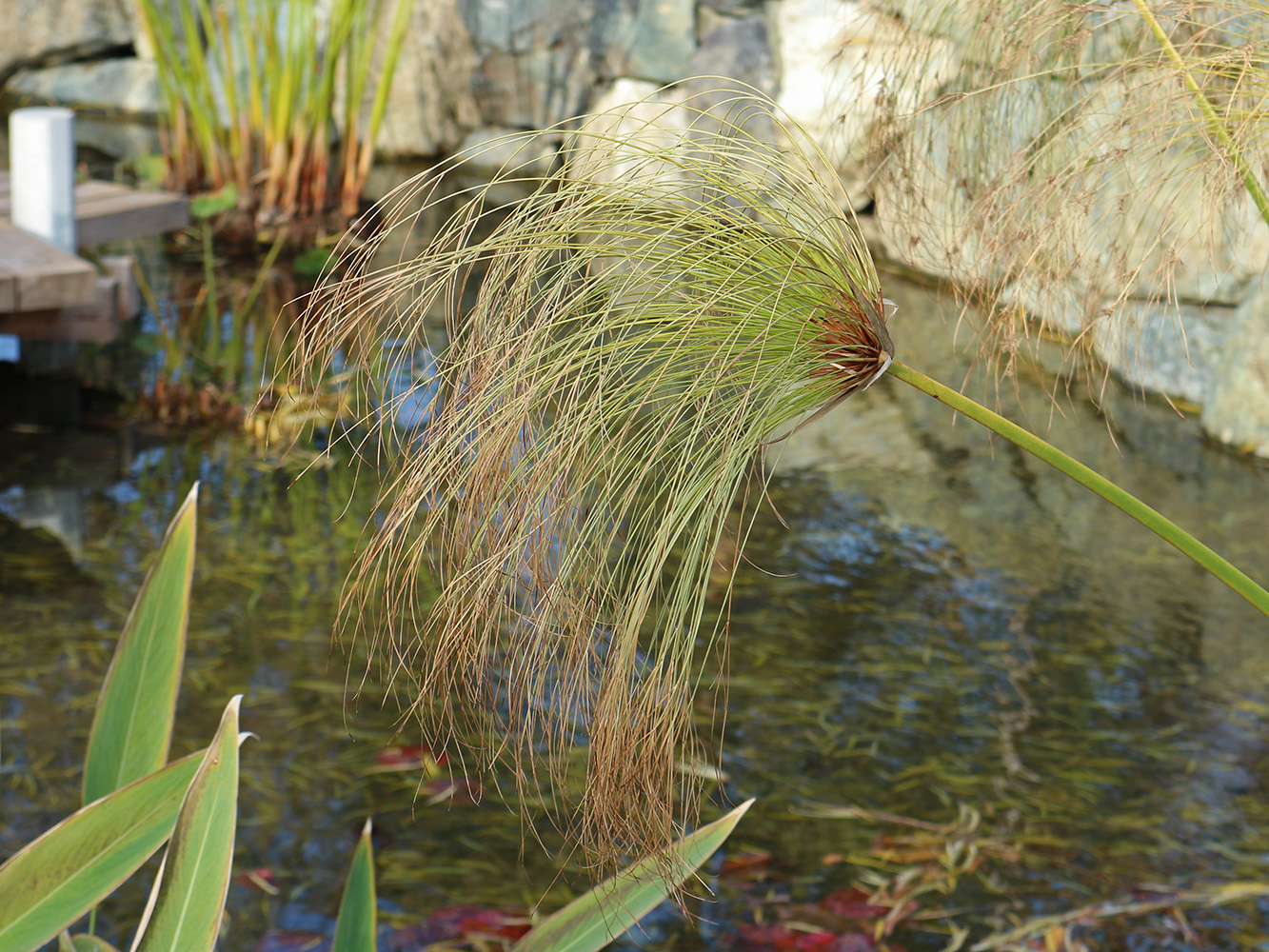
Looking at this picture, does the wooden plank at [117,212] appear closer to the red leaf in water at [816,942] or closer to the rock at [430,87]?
the rock at [430,87]

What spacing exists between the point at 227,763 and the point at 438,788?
1348mm

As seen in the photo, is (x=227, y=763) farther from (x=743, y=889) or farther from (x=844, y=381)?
(x=743, y=889)

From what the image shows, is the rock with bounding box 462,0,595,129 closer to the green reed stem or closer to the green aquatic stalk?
the green reed stem

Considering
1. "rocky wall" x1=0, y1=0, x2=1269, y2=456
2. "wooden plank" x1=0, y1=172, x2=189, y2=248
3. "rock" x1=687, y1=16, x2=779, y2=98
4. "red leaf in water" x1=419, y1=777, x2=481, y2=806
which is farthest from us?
"rock" x1=687, y1=16, x2=779, y2=98

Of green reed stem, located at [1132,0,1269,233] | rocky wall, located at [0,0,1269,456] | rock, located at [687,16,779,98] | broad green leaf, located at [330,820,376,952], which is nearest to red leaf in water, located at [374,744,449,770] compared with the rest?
broad green leaf, located at [330,820,376,952]

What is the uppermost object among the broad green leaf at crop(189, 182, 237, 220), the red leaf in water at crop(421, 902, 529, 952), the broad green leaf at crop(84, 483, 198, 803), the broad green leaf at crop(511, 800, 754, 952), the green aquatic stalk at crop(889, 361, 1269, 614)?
the green aquatic stalk at crop(889, 361, 1269, 614)

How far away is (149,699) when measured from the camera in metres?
1.18

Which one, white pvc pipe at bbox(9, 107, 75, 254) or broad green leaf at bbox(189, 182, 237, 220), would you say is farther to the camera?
Answer: broad green leaf at bbox(189, 182, 237, 220)

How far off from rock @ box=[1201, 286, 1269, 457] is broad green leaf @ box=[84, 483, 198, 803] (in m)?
3.78

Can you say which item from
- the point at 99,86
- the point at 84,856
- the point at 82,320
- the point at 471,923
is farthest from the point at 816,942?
the point at 99,86

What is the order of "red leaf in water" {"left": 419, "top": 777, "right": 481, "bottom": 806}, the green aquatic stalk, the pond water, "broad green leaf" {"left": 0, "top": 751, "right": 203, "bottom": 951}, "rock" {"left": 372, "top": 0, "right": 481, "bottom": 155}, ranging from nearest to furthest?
the green aquatic stalk, "broad green leaf" {"left": 0, "top": 751, "right": 203, "bottom": 951}, the pond water, "red leaf in water" {"left": 419, "top": 777, "right": 481, "bottom": 806}, "rock" {"left": 372, "top": 0, "right": 481, "bottom": 155}

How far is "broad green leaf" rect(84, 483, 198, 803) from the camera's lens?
1.16 meters

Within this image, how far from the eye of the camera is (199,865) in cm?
102

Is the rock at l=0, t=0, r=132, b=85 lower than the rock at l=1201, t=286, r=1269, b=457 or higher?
higher
